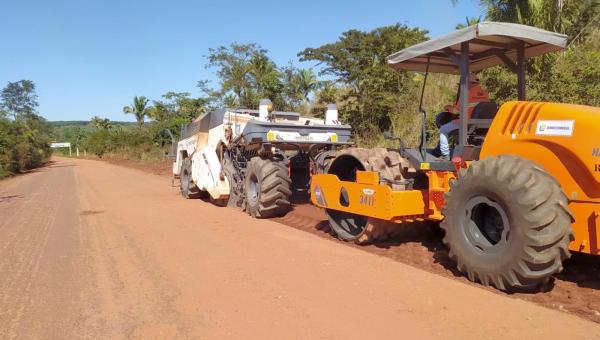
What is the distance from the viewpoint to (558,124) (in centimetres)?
438

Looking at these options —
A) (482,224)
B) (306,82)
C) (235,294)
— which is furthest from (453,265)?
(306,82)

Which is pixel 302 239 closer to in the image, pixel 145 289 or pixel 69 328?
pixel 145 289

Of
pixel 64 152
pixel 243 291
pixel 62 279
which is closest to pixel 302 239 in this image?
pixel 243 291

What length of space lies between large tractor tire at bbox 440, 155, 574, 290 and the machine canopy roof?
4.59 ft

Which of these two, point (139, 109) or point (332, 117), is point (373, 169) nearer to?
point (332, 117)

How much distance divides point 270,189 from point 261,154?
102 centimetres

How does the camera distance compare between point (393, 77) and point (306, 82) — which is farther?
point (306, 82)

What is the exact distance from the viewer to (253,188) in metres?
9.73

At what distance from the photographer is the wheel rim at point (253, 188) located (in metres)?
9.61

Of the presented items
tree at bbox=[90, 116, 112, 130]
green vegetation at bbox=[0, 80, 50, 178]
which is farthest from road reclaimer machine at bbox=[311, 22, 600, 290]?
tree at bbox=[90, 116, 112, 130]

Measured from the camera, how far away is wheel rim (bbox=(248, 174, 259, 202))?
9609mm

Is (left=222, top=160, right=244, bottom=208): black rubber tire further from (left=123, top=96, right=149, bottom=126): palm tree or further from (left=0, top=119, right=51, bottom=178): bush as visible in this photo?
(left=123, top=96, right=149, bottom=126): palm tree

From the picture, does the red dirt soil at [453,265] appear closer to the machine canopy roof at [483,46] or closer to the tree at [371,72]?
the machine canopy roof at [483,46]

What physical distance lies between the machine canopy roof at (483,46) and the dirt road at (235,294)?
248 cm
